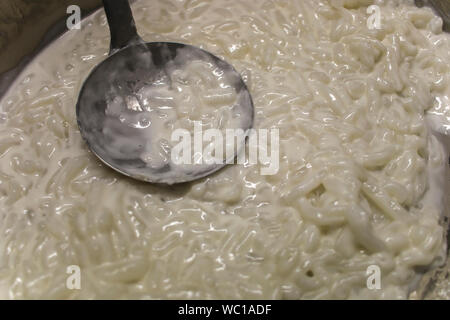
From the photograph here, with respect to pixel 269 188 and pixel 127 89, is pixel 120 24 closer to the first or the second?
pixel 127 89

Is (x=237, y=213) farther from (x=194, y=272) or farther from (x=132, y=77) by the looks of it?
(x=132, y=77)

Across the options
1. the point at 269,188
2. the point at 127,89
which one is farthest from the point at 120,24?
the point at 269,188

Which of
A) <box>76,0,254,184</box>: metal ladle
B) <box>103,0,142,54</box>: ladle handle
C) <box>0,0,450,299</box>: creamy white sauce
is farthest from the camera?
<box>103,0,142,54</box>: ladle handle

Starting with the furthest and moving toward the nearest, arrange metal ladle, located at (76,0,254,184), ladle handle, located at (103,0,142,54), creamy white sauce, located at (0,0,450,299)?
ladle handle, located at (103,0,142,54), metal ladle, located at (76,0,254,184), creamy white sauce, located at (0,0,450,299)

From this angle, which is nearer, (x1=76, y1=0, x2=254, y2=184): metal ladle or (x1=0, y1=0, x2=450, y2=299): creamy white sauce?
(x1=0, y1=0, x2=450, y2=299): creamy white sauce

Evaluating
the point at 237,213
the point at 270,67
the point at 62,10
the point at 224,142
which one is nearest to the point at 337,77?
the point at 270,67

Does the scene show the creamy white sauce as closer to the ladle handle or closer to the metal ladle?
the metal ladle

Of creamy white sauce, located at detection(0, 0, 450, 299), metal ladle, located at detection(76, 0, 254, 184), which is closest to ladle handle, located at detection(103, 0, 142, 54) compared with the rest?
metal ladle, located at detection(76, 0, 254, 184)

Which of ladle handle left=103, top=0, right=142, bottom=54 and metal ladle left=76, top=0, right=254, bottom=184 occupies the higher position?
ladle handle left=103, top=0, right=142, bottom=54
